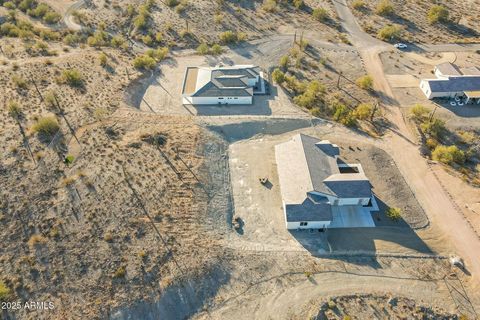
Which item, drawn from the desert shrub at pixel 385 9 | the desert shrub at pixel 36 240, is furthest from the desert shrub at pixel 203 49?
the desert shrub at pixel 36 240

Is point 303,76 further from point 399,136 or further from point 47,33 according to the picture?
point 47,33

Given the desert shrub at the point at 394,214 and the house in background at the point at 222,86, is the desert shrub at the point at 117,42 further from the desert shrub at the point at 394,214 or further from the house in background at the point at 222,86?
the desert shrub at the point at 394,214

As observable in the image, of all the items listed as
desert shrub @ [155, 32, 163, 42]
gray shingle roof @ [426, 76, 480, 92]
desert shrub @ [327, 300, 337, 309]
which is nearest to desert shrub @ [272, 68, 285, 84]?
gray shingle roof @ [426, 76, 480, 92]

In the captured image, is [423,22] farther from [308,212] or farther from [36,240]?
[36,240]

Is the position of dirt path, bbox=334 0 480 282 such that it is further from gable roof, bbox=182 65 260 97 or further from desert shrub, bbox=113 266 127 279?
desert shrub, bbox=113 266 127 279

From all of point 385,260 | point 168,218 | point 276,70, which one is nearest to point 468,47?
point 276,70
